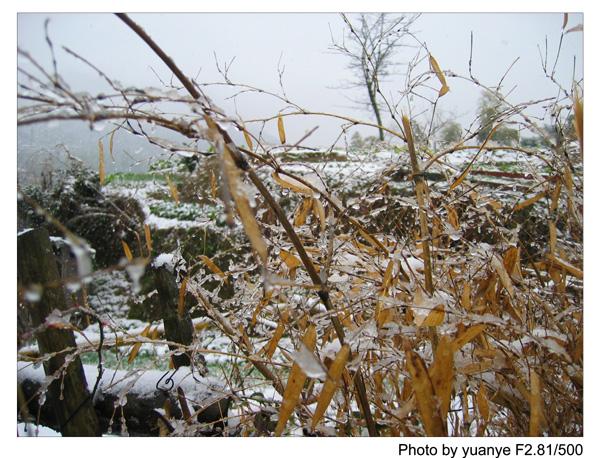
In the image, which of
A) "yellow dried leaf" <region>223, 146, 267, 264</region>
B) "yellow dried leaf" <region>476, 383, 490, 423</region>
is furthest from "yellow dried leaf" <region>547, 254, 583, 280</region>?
"yellow dried leaf" <region>223, 146, 267, 264</region>

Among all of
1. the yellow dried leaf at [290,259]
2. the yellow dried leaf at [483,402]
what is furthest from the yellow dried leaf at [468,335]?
the yellow dried leaf at [290,259]

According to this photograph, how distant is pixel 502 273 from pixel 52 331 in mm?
990

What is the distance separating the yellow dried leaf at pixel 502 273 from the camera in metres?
0.68

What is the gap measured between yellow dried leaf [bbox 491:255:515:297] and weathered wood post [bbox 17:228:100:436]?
85 centimetres

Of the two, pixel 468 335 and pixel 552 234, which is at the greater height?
pixel 552 234

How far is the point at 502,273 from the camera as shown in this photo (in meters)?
0.68

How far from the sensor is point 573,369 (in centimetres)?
73

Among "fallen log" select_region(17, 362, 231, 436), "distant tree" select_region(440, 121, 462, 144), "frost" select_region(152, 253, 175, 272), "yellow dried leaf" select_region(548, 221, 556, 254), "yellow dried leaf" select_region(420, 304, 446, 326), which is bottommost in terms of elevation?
"fallen log" select_region(17, 362, 231, 436)

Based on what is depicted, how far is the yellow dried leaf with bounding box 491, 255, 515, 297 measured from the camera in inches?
26.6

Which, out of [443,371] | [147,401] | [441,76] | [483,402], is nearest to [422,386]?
[443,371]

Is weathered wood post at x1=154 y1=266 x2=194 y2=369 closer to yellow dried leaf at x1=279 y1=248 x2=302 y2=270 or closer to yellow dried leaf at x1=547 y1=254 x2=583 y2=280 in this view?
yellow dried leaf at x1=279 y1=248 x2=302 y2=270

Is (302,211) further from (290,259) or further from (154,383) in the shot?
(154,383)
